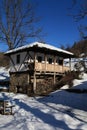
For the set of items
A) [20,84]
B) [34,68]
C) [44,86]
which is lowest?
[44,86]

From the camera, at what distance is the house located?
28.3 meters

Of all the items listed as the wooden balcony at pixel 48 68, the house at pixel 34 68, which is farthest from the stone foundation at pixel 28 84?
the wooden balcony at pixel 48 68

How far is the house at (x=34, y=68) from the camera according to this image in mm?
28312

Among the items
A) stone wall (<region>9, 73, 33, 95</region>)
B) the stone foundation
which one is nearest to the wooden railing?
the stone foundation

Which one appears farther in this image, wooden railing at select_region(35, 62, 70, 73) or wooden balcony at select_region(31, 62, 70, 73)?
wooden railing at select_region(35, 62, 70, 73)

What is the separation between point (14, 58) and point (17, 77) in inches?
116

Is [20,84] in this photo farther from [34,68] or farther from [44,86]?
[34,68]

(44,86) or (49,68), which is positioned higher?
(49,68)

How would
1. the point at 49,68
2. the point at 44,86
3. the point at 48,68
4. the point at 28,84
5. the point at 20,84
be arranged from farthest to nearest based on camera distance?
the point at 20,84, the point at 49,68, the point at 48,68, the point at 44,86, the point at 28,84

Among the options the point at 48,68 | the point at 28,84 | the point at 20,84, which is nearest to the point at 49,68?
the point at 48,68

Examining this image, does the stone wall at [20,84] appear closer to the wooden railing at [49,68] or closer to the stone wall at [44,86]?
the stone wall at [44,86]

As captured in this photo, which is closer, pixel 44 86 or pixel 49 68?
pixel 44 86

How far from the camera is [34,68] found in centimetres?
2781

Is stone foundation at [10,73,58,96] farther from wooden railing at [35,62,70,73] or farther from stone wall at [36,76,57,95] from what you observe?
wooden railing at [35,62,70,73]
